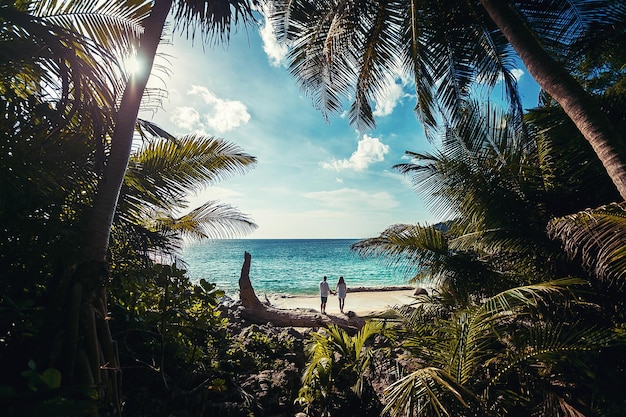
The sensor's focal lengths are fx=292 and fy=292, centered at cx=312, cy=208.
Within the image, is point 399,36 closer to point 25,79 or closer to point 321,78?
point 321,78

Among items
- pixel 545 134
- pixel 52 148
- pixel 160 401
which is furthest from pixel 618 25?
pixel 160 401

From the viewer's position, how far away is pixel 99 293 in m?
1.87

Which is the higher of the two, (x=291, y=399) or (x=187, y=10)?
(x=187, y=10)

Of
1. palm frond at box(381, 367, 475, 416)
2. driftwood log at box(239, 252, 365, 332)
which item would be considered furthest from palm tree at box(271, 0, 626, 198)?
driftwood log at box(239, 252, 365, 332)

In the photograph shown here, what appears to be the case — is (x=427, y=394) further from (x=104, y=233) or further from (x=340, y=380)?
(x=104, y=233)

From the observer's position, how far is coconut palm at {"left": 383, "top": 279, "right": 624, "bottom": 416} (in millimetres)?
2482

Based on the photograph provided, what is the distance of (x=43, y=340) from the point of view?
5.18ft

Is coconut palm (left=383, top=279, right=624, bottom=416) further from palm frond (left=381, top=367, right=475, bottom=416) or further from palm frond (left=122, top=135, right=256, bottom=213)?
palm frond (left=122, top=135, right=256, bottom=213)

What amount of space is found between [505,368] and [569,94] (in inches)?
108

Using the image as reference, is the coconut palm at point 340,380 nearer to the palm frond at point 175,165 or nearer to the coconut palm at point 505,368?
the coconut palm at point 505,368

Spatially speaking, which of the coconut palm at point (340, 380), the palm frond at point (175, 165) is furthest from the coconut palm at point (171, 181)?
the coconut palm at point (340, 380)

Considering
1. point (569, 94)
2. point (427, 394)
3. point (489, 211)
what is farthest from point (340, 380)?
point (569, 94)

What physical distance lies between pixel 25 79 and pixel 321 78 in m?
4.97

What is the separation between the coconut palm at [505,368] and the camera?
248 centimetres
